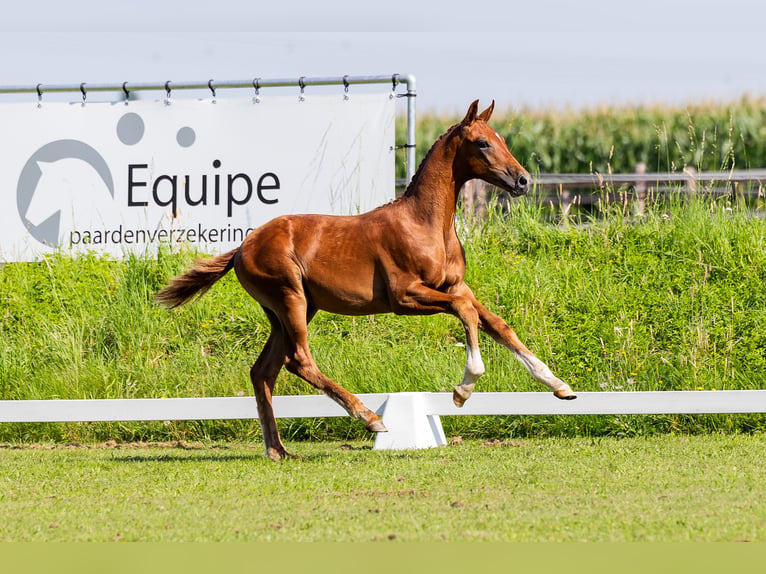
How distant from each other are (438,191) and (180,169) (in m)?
6.14

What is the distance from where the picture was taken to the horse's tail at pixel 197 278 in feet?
25.3

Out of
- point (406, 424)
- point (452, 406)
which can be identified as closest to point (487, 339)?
point (452, 406)

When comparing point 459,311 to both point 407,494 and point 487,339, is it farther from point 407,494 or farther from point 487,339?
point 487,339

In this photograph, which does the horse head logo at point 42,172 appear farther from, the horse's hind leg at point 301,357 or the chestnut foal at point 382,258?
the horse's hind leg at point 301,357

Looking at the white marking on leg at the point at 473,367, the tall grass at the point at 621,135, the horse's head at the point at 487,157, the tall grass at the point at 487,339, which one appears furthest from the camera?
the tall grass at the point at 621,135

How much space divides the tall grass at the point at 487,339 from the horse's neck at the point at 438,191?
245 cm

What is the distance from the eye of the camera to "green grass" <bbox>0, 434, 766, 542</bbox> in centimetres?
474

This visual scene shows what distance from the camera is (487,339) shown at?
9945 millimetres

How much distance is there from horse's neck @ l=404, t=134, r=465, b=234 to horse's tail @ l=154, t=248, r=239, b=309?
1.51 m

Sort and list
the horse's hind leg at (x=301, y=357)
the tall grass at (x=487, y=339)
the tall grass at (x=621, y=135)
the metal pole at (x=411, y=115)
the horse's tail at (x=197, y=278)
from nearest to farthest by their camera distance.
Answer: the horse's hind leg at (x=301, y=357), the horse's tail at (x=197, y=278), the tall grass at (x=487, y=339), the metal pole at (x=411, y=115), the tall grass at (x=621, y=135)

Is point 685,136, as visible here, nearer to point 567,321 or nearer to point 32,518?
point 567,321

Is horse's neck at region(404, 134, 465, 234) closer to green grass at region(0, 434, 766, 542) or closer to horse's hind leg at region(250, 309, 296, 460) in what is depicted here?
horse's hind leg at region(250, 309, 296, 460)

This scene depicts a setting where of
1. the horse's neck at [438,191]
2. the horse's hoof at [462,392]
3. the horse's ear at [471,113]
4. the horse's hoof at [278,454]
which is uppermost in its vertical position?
the horse's ear at [471,113]

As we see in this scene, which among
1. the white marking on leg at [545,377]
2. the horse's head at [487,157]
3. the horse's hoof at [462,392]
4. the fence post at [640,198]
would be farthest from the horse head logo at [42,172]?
the white marking on leg at [545,377]
